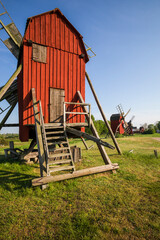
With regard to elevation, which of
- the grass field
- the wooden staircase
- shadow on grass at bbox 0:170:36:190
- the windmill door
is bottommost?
the grass field

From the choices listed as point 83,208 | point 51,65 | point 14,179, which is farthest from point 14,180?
A: point 51,65

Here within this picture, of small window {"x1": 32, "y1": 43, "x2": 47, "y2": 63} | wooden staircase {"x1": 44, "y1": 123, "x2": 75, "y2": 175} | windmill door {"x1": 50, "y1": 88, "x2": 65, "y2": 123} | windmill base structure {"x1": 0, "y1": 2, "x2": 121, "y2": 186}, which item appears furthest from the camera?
windmill door {"x1": 50, "y1": 88, "x2": 65, "y2": 123}

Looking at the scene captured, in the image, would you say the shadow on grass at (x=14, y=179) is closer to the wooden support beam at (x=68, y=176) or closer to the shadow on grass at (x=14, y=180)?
the shadow on grass at (x=14, y=180)

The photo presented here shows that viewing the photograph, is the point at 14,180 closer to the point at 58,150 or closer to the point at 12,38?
the point at 58,150

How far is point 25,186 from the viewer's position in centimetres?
534

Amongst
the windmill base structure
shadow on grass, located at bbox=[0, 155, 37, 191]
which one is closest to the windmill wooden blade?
the windmill base structure

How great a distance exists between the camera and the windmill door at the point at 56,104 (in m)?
8.34

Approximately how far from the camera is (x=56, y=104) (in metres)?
8.50

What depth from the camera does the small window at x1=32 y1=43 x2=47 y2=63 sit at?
314 inches

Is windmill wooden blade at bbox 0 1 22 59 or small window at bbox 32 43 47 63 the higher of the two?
windmill wooden blade at bbox 0 1 22 59

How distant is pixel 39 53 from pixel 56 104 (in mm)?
3170

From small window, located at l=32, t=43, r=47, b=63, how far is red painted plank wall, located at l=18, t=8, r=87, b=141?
0.63ft

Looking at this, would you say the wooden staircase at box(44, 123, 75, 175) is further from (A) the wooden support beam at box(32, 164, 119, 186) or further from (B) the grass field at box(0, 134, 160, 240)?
(B) the grass field at box(0, 134, 160, 240)

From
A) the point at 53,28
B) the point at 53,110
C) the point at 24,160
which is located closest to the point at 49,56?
the point at 53,28
